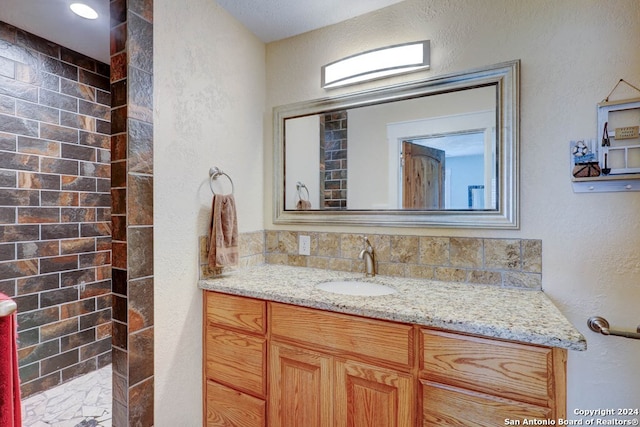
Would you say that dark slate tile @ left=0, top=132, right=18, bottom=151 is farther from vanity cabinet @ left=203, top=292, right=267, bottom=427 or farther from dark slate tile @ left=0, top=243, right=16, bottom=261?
vanity cabinet @ left=203, top=292, right=267, bottom=427

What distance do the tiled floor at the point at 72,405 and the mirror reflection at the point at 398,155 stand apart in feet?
5.52

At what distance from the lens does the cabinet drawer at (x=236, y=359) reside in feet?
4.55

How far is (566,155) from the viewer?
1305mm

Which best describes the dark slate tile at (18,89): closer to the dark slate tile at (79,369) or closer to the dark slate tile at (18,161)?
the dark slate tile at (18,161)

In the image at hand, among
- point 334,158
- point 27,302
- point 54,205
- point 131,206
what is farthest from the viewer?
point 54,205

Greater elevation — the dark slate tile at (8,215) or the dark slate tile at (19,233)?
the dark slate tile at (8,215)

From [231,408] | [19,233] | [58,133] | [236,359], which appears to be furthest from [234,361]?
[58,133]

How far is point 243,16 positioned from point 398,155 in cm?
117

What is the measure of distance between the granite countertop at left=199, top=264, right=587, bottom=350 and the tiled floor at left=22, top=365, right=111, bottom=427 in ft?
3.72

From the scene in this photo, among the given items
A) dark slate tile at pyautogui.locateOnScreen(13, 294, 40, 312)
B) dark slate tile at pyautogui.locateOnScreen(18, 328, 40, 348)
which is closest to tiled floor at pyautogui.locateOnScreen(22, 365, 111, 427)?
dark slate tile at pyautogui.locateOnScreen(18, 328, 40, 348)

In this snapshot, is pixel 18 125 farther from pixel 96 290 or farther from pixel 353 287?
pixel 353 287

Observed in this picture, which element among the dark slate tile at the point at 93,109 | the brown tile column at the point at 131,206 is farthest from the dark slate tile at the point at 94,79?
the brown tile column at the point at 131,206

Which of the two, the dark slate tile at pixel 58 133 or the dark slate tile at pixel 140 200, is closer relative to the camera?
the dark slate tile at pixel 140 200

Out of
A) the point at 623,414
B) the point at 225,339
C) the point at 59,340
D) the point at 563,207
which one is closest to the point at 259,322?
the point at 225,339
